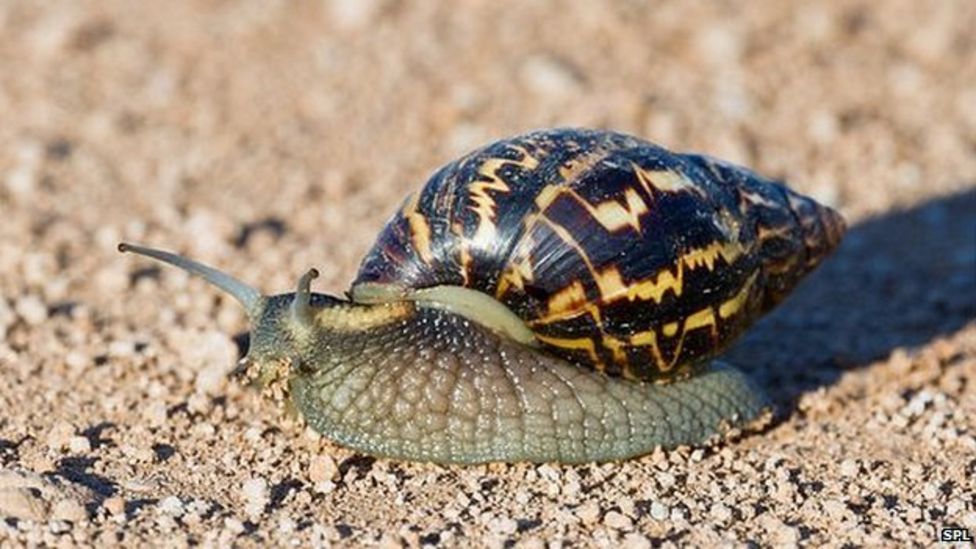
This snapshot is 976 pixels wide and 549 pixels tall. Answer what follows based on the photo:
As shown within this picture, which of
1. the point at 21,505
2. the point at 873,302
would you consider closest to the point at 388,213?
the point at 873,302

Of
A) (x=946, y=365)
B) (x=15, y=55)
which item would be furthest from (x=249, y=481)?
(x=15, y=55)

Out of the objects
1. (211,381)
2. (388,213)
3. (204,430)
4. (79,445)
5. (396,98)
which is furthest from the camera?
(396,98)

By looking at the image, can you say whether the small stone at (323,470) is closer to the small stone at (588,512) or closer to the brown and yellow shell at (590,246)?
the brown and yellow shell at (590,246)

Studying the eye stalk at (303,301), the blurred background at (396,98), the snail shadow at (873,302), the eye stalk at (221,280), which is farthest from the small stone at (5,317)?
the snail shadow at (873,302)

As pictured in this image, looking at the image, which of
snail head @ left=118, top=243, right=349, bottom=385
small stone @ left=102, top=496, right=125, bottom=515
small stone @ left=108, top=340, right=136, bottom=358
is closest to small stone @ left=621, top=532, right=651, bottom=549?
snail head @ left=118, top=243, right=349, bottom=385

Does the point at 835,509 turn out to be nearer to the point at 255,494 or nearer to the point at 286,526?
the point at 286,526

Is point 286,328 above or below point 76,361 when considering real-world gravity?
below

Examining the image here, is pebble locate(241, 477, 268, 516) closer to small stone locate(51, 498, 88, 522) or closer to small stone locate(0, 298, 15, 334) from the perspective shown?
small stone locate(51, 498, 88, 522)
